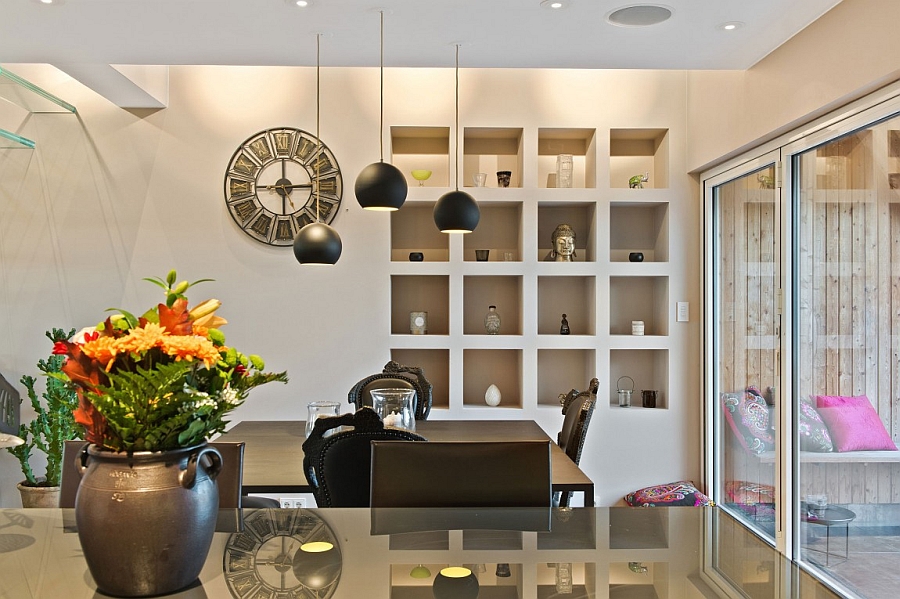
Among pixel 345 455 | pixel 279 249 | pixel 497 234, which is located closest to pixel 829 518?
pixel 345 455

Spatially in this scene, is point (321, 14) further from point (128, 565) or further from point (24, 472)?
point (24, 472)

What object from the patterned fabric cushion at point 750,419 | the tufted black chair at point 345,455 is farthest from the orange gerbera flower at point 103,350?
the patterned fabric cushion at point 750,419

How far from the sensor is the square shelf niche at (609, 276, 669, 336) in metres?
5.02

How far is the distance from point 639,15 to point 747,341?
1.88 meters

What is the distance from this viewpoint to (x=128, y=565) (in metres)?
1.20

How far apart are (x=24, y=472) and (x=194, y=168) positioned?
2021 mm

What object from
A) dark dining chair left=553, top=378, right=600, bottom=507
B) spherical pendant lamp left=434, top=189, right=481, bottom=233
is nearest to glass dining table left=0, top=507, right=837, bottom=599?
dark dining chair left=553, top=378, right=600, bottom=507

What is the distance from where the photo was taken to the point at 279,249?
15.5ft

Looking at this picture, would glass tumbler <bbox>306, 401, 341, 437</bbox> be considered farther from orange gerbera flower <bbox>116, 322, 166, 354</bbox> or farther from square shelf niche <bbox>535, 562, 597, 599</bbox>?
orange gerbera flower <bbox>116, 322, 166, 354</bbox>

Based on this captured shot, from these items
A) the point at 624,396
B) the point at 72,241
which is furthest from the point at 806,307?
the point at 72,241

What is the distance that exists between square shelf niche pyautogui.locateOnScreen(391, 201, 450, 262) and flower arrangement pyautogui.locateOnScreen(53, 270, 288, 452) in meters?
3.74

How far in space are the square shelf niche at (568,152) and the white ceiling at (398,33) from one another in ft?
3.91

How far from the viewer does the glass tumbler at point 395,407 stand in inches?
114

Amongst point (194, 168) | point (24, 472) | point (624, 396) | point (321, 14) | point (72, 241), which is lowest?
point (24, 472)
